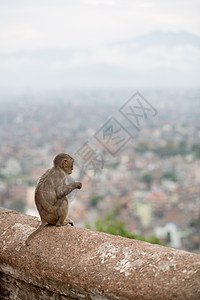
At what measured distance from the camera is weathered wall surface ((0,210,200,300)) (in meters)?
1.97

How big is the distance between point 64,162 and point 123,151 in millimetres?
29412

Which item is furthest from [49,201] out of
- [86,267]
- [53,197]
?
[86,267]

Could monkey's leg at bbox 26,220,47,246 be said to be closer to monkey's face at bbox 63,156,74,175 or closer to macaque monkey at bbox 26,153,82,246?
macaque monkey at bbox 26,153,82,246

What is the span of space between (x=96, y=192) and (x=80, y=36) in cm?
2715

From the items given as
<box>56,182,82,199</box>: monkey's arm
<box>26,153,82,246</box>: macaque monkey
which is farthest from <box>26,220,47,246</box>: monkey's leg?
<box>56,182,82,199</box>: monkey's arm

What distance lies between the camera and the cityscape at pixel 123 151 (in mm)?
22922

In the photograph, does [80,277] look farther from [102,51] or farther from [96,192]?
[102,51]

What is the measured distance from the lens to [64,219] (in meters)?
2.78

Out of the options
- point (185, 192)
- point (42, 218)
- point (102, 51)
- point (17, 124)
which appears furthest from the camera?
point (102, 51)

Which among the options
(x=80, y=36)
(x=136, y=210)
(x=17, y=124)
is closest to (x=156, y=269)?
(x=136, y=210)

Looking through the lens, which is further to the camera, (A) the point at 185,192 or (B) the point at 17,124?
(B) the point at 17,124

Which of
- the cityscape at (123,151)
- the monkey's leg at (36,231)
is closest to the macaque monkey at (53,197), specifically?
the monkey's leg at (36,231)

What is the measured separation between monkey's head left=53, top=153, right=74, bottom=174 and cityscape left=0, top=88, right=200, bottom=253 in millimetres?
16920

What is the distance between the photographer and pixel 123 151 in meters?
32.2
